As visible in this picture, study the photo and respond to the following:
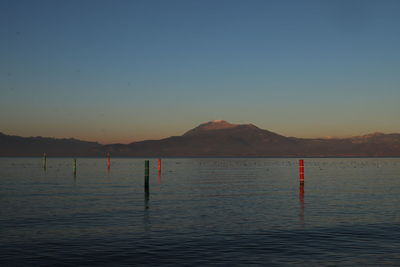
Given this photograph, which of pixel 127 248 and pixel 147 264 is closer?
pixel 147 264

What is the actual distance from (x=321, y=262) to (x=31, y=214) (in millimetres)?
17975

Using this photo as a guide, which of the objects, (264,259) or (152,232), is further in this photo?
(152,232)

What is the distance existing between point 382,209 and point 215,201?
12098mm

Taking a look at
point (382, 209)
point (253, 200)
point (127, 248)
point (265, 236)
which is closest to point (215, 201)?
point (253, 200)

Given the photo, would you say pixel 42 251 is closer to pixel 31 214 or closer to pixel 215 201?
pixel 31 214

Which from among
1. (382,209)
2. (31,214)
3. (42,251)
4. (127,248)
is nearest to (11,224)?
(31,214)

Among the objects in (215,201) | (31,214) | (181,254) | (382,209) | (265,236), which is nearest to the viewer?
(181,254)

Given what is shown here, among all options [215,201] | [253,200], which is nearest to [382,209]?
[253,200]

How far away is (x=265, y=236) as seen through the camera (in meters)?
18.5

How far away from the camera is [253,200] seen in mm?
33188

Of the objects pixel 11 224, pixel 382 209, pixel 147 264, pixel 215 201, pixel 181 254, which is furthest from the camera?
pixel 215 201

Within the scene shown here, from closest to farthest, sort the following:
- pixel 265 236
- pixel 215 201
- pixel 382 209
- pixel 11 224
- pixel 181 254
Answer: pixel 181 254 → pixel 265 236 → pixel 11 224 → pixel 382 209 → pixel 215 201

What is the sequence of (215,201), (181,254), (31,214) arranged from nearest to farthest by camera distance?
(181,254) → (31,214) → (215,201)

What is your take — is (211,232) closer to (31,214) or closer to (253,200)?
(31,214)
